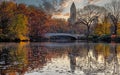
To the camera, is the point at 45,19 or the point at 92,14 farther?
the point at 92,14

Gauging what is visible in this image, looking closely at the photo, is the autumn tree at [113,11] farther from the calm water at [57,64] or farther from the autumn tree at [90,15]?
the calm water at [57,64]

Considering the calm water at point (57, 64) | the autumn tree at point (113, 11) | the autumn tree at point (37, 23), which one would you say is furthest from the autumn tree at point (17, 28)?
the calm water at point (57, 64)

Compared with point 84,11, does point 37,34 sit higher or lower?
lower

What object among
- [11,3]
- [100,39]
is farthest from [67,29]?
[11,3]

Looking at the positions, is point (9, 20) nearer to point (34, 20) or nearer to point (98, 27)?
point (34, 20)

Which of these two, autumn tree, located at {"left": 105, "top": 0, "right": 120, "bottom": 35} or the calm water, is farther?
autumn tree, located at {"left": 105, "top": 0, "right": 120, "bottom": 35}

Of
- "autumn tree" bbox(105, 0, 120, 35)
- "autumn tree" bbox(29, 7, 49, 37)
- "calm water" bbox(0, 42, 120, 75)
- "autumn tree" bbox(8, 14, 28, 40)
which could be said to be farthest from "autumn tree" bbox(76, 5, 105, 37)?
"calm water" bbox(0, 42, 120, 75)

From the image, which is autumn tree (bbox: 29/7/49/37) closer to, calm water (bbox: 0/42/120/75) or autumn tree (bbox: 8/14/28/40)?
autumn tree (bbox: 8/14/28/40)

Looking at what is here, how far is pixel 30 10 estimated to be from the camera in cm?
9344

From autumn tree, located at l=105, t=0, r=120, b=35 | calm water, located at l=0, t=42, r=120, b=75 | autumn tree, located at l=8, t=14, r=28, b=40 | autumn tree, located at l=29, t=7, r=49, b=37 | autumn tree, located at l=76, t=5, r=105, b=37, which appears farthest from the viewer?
autumn tree, located at l=76, t=5, r=105, b=37

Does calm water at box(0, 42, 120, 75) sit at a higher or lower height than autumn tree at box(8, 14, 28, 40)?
lower

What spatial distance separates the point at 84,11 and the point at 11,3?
41910 mm

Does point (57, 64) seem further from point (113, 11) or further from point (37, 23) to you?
point (113, 11)

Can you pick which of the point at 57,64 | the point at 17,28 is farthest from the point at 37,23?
the point at 57,64
